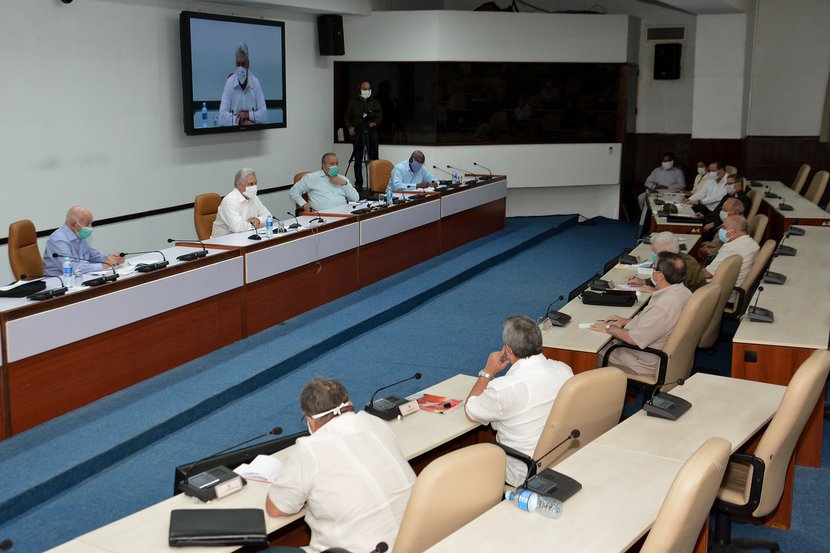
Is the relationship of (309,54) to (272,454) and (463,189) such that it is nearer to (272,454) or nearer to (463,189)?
(463,189)

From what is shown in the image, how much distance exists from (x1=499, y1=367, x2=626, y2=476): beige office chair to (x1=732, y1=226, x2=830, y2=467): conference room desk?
1147mm

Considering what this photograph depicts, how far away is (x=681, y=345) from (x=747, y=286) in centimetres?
198

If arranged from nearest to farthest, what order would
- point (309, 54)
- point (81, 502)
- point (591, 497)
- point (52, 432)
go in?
point (591, 497)
point (81, 502)
point (52, 432)
point (309, 54)

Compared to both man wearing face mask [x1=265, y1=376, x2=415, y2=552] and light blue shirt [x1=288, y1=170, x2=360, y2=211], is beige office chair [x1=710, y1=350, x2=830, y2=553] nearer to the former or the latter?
man wearing face mask [x1=265, y1=376, x2=415, y2=552]

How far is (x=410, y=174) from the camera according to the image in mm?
10664

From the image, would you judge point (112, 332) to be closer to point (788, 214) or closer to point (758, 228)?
point (758, 228)

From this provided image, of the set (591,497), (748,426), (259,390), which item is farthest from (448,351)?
(591,497)

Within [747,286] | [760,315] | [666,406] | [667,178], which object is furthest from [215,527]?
[667,178]

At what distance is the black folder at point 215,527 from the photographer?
115 inches

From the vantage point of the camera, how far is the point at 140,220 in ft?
30.5

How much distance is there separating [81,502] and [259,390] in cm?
173

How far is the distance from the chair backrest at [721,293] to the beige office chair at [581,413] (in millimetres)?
2218

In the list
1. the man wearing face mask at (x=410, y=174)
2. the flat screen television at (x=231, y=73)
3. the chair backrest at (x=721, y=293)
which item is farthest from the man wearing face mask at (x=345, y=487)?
the man wearing face mask at (x=410, y=174)

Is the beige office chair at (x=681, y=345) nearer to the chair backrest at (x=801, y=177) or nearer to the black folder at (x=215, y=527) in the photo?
the black folder at (x=215, y=527)
